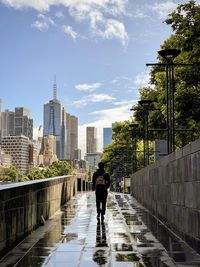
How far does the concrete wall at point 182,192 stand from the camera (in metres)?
8.58

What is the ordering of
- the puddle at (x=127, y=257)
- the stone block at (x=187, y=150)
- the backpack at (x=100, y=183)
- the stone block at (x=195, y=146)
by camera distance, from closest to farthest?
1. the puddle at (x=127, y=257)
2. the stone block at (x=195, y=146)
3. the stone block at (x=187, y=150)
4. the backpack at (x=100, y=183)

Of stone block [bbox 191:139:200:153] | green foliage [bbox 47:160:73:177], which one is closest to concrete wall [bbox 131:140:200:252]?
stone block [bbox 191:139:200:153]

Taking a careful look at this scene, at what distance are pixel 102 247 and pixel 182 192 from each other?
2226 millimetres

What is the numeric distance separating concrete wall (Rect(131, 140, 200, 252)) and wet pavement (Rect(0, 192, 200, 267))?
29 cm

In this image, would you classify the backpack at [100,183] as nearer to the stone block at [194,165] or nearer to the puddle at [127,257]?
the stone block at [194,165]

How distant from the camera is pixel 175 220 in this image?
1116cm

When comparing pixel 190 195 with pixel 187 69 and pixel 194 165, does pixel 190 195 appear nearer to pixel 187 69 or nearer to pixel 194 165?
pixel 194 165

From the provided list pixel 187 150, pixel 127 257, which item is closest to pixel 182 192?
pixel 187 150

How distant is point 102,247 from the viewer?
8859 millimetres

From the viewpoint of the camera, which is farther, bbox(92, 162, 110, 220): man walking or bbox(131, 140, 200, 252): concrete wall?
bbox(92, 162, 110, 220): man walking

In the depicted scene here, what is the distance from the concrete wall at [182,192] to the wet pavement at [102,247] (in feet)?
0.95

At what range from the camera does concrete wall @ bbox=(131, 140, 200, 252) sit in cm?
858

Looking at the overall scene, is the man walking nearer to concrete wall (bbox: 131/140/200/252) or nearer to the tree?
concrete wall (bbox: 131/140/200/252)

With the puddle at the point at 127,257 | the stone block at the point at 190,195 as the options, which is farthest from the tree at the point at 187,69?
the puddle at the point at 127,257
